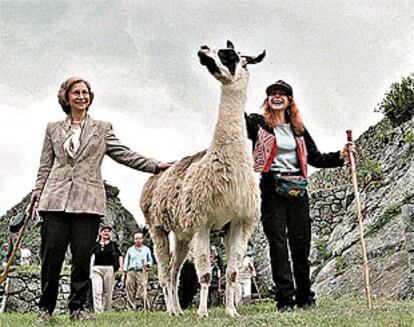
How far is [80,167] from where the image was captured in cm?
617

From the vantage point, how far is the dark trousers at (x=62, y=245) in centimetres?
603

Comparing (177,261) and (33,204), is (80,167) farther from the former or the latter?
(177,261)

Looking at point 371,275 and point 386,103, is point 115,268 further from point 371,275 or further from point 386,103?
point 386,103

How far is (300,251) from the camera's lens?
6.73m

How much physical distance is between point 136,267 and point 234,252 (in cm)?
701

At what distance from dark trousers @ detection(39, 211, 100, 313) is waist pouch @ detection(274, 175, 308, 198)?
1.69 metres

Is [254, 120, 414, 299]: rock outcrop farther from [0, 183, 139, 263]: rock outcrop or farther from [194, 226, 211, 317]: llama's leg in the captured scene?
[194, 226, 211, 317]: llama's leg

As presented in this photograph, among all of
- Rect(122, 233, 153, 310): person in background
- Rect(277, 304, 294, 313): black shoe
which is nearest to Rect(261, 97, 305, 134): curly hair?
Rect(277, 304, 294, 313): black shoe

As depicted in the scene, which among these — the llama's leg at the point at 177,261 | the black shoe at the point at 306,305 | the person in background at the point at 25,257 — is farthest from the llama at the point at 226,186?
the person in background at the point at 25,257

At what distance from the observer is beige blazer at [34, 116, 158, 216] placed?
6.05 metres

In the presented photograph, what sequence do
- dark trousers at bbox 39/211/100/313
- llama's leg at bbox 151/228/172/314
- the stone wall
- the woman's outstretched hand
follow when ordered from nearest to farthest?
dark trousers at bbox 39/211/100/313 → the woman's outstretched hand → llama's leg at bbox 151/228/172/314 → the stone wall

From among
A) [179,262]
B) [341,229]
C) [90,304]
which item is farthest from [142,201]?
[341,229]

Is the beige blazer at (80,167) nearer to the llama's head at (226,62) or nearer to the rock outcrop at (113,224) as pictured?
the llama's head at (226,62)

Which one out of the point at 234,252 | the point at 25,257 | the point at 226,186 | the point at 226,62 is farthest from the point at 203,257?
the point at 25,257
